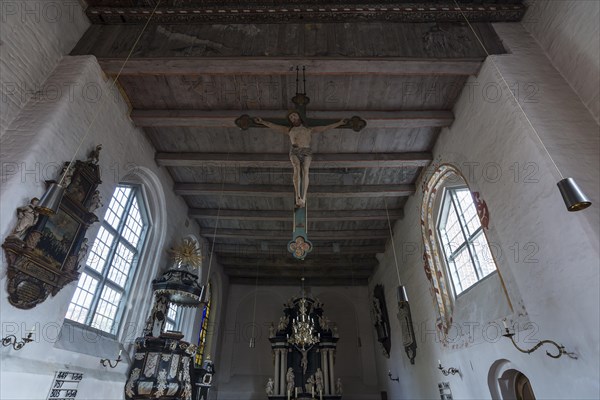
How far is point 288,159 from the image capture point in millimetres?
7078

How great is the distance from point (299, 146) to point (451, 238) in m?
3.88

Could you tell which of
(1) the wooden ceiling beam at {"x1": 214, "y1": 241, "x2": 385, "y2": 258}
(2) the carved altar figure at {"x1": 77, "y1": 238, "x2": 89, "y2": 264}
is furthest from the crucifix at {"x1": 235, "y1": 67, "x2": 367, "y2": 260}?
(1) the wooden ceiling beam at {"x1": 214, "y1": 241, "x2": 385, "y2": 258}

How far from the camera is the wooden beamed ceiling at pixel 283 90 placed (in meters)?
5.20

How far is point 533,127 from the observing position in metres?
4.16

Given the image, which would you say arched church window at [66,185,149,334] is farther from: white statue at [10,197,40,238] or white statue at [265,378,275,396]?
white statue at [265,378,275,396]

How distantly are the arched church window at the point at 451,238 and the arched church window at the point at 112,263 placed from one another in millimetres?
6145

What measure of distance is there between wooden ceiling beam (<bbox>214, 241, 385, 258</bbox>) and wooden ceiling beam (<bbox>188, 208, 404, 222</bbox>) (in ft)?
7.09

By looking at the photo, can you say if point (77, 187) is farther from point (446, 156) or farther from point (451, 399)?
point (451, 399)

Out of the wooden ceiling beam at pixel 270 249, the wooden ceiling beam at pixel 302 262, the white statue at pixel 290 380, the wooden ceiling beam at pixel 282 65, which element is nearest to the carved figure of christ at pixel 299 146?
the wooden ceiling beam at pixel 282 65

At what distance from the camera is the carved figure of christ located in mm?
4609

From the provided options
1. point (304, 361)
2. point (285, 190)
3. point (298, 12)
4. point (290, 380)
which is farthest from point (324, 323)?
point (298, 12)

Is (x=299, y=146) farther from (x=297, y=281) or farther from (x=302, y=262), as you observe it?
(x=297, y=281)

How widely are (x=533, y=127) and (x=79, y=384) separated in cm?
705

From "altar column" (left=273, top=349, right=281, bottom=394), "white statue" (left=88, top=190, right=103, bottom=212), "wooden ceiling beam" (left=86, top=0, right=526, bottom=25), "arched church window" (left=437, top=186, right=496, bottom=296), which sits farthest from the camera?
"altar column" (left=273, top=349, right=281, bottom=394)
